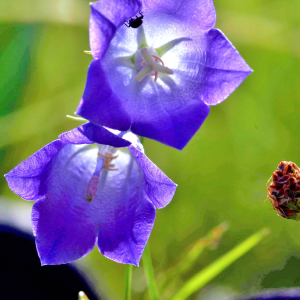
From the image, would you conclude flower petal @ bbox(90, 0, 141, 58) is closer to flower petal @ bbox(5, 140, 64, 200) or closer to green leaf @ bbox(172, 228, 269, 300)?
flower petal @ bbox(5, 140, 64, 200)

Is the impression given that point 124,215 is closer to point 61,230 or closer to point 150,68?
point 61,230

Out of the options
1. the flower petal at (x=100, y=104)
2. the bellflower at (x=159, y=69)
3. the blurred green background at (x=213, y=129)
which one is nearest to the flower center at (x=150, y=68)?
the bellflower at (x=159, y=69)

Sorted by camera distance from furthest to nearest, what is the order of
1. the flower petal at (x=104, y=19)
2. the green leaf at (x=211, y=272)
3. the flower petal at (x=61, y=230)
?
the green leaf at (x=211, y=272), the flower petal at (x=61, y=230), the flower petal at (x=104, y=19)

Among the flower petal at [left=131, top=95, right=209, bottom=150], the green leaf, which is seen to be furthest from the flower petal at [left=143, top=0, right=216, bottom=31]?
the green leaf

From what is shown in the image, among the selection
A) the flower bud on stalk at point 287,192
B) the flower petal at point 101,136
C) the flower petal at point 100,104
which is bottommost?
the flower bud on stalk at point 287,192

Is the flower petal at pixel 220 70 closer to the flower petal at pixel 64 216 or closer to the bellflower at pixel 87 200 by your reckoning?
the bellflower at pixel 87 200

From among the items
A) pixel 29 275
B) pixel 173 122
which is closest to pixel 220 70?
pixel 173 122
